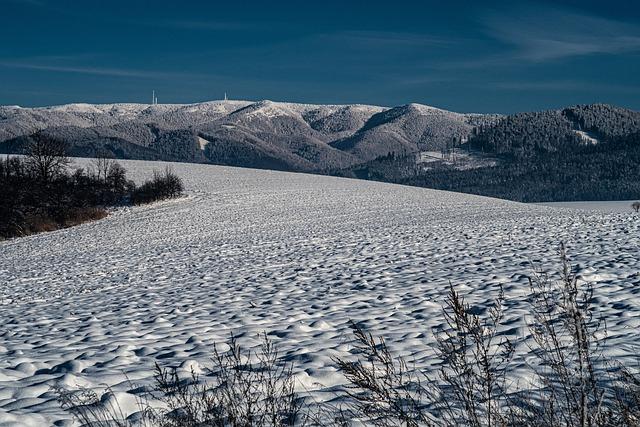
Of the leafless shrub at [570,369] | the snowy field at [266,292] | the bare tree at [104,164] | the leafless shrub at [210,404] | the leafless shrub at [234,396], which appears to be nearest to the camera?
the leafless shrub at [570,369]

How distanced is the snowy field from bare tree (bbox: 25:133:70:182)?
19.2m

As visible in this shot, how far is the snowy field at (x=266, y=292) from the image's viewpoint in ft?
23.4

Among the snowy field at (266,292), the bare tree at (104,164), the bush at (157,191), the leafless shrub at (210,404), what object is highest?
the bare tree at (104,164)

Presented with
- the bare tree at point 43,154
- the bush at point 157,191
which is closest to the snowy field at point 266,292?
the bare tree at point 43,154

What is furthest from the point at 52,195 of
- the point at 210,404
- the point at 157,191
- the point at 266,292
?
the point at 210,404

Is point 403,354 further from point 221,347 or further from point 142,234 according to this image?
point 142,234

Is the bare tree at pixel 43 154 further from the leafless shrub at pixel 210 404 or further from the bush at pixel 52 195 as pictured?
the leafless shrub at pixel 210 404

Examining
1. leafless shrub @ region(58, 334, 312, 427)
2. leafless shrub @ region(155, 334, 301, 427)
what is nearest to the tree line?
leafless shrub @ region(155, 334, 301, 427)

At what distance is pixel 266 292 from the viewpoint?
12.7 m

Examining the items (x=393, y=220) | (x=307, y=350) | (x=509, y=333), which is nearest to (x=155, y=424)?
(x=307, y=350)

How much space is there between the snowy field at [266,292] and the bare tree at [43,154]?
62.9 feet

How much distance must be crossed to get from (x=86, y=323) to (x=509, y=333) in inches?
294

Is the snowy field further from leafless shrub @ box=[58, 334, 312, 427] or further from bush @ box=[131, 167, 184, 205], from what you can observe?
bush @ box=[131, 167, 184, 205]

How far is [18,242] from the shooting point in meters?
36.2
